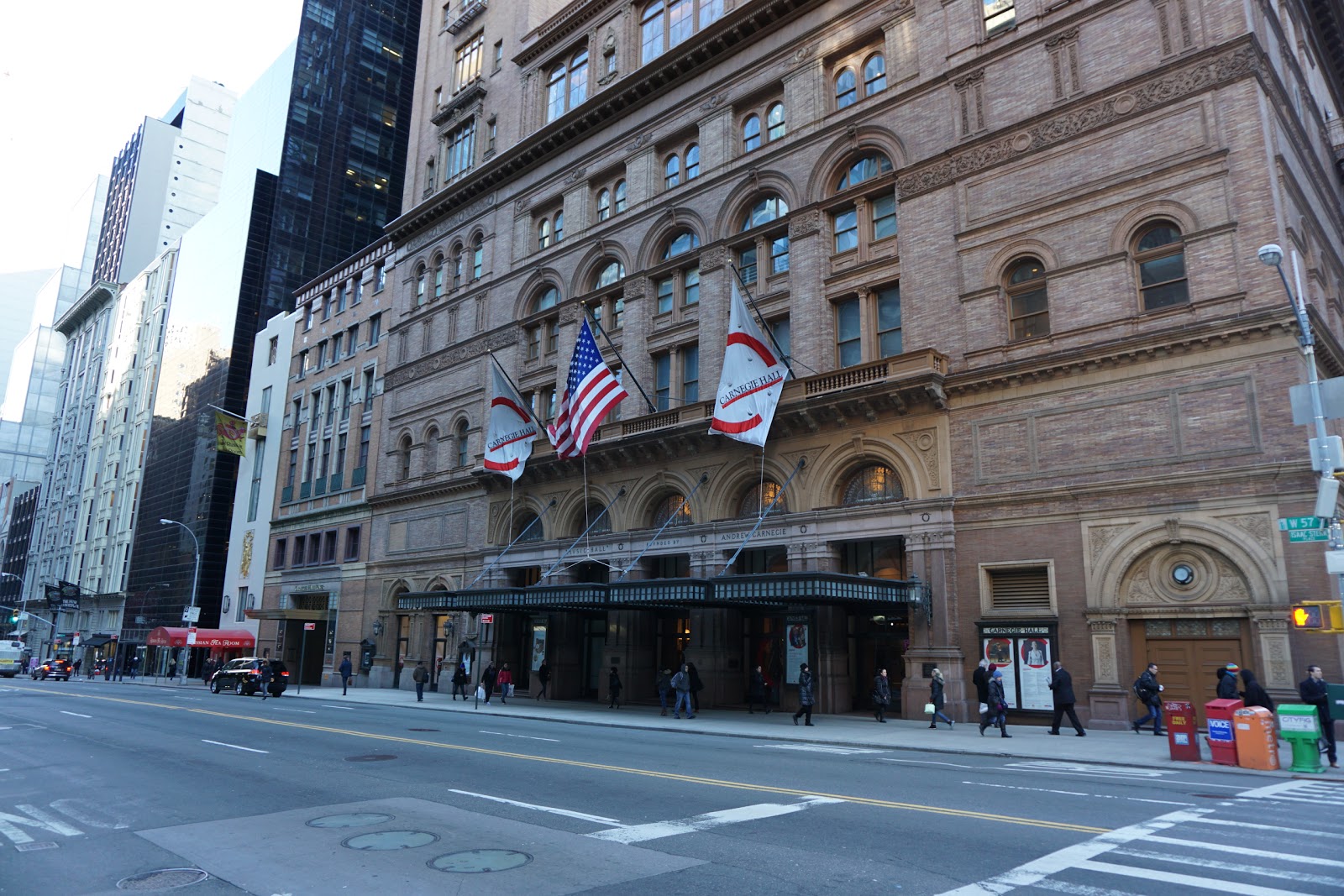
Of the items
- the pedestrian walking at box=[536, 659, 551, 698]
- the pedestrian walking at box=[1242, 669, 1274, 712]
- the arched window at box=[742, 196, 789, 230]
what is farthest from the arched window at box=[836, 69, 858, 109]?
the pedestrian walking at box=[536, 659, 551, 698]

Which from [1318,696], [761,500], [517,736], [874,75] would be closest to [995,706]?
[1318,696]

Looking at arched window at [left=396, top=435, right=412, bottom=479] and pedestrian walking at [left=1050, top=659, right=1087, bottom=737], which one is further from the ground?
arched window at [left=396, top=435, right=412, bottom=479]

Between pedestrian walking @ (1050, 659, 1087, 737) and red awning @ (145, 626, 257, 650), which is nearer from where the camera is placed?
pedestrian walking @ (1050, 659, 1087, 737)

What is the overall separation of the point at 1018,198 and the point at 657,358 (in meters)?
15.5

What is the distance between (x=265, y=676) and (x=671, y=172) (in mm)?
28880

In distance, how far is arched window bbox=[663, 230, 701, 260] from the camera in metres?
36.8

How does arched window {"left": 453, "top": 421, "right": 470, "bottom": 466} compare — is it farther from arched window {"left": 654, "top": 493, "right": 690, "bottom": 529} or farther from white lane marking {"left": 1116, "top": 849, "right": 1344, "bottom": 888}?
white lane marking {"left": 1116, "top": 849, "right": 1344, "bottom": 888}

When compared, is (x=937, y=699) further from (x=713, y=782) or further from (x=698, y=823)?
(x=698, y=823)

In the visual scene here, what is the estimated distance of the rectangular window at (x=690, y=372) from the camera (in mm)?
35562

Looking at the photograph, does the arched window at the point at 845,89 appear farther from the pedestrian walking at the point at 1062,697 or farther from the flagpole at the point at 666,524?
the pedestrian walking at the point at 1062,697

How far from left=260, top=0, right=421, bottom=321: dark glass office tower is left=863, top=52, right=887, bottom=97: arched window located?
5901 centimetres

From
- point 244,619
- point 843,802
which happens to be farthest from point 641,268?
point 244,619

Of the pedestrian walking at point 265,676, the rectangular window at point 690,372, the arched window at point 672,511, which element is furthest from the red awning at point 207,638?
the rectangular window at point 690,372

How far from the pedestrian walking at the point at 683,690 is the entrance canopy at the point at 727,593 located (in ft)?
7.26
